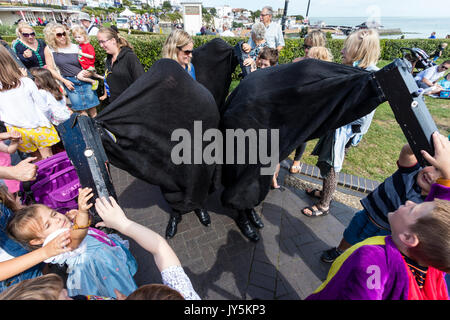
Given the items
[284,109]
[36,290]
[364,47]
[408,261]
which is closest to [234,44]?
[364,47]

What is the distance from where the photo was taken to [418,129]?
135 centimetres

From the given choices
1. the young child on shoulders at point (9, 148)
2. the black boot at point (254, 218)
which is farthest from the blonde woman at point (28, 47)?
the black boot at point (254, 218)

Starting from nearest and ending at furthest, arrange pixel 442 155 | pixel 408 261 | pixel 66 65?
pixel 408 261, pixel 442 155, pixel 66 65

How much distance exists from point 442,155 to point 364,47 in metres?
1.90

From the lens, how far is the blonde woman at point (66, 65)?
4.60m

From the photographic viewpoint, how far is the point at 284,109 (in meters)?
1.95

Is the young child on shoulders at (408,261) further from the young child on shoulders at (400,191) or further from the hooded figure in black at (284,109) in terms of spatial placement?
the hooded figure in black at (284,109)

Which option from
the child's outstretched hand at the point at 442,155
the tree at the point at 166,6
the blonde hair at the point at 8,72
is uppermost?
the tree at the point at 166,6

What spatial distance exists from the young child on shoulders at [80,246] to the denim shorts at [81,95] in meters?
4.21

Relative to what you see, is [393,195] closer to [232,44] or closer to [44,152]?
[44,152]

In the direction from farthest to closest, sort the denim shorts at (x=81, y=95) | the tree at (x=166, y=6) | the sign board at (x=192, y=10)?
the tree at (x=166, y=6) → the sign board at (x=192, y=10) → the denim shorts at (x=81, y=95)

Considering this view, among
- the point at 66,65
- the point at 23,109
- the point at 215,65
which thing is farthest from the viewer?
the point at 66,65

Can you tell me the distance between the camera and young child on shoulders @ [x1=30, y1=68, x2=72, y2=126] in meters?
3.18
